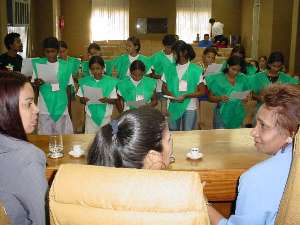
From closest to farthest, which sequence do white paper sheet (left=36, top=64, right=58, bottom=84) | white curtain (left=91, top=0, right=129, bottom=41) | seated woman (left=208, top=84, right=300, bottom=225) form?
seated woman (left=208, top=84, right=300, bottom=225)
white paper sheet (left=36, top=64, right=58, bottom=84)
white curtain (left=91, top=0, right=129, bottom=41)

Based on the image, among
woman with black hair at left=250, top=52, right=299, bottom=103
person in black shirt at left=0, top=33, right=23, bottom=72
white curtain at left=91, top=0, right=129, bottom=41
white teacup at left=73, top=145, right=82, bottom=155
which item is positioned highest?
white curtain at left=91, top=0, right=129, bottom=41

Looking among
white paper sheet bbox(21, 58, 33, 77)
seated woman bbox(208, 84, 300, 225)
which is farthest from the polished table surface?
white paper sheet bbox(21, 58, 33, 77)

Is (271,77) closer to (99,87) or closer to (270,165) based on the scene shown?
(99,87)

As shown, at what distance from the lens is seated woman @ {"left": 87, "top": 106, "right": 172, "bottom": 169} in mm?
1130

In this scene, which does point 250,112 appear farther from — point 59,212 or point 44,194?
point 59,212

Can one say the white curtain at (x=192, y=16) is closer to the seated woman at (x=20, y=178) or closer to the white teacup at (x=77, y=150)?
the white teacup at (x=77, y=150)

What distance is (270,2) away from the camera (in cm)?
1016

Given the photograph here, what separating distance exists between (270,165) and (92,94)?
2625 mm

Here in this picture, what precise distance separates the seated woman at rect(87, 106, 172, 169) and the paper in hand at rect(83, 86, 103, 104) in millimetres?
2570

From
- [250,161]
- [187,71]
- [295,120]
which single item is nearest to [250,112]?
[187,71]

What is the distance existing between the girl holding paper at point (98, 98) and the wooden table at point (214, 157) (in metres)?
1.11

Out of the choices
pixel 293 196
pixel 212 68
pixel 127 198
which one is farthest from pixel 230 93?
pixel 127 198

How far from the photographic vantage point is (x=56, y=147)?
7.75 ft

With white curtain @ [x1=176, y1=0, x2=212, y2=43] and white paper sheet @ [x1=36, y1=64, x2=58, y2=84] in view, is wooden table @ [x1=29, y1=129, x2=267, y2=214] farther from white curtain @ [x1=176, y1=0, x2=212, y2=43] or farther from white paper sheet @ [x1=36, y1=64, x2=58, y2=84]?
white curtain @ [x1=176, y1=0, x2=212, y2=43]
